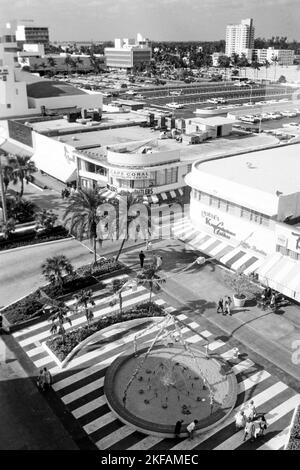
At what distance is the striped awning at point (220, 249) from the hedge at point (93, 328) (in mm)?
7256

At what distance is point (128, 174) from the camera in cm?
5459

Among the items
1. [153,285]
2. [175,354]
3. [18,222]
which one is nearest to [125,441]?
[175,354]

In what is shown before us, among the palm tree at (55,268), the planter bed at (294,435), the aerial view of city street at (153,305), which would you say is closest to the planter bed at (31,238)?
the aerial view of city street at (153,305)

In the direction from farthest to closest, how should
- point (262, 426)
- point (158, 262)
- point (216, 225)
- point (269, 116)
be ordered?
point (269, 116), point (216, 225), point (158, 262), point (262, 426)

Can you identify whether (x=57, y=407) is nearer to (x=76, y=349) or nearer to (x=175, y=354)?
(x=76, y=349)

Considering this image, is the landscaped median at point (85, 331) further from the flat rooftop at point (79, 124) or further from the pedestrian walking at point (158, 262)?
the flat rooftop at point (79, 124)

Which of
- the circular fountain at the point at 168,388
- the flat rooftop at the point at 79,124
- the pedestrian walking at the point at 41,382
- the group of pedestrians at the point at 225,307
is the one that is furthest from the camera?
the flat rooftop at the point at 79,124

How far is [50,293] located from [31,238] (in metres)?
11.8

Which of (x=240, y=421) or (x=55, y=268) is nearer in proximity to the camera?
(x=240, y=421)

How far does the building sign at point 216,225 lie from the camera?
41819 mm

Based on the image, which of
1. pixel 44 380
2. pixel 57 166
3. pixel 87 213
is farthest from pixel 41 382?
pixel 57 166

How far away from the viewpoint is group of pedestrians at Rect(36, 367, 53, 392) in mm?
28297

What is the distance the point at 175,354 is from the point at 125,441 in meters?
7.96

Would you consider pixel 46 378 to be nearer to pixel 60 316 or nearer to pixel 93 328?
pixel 60 316
